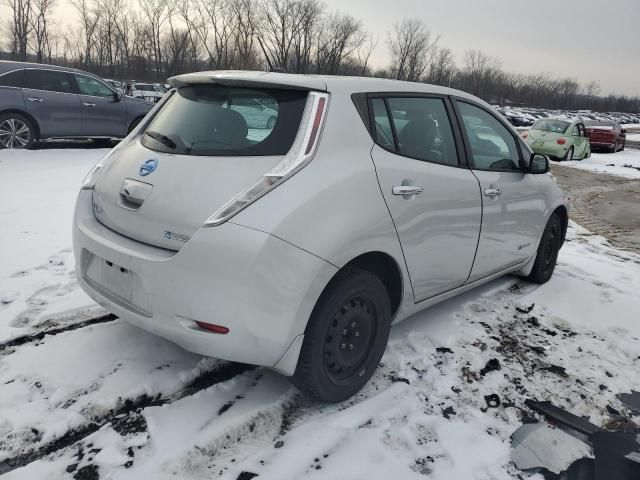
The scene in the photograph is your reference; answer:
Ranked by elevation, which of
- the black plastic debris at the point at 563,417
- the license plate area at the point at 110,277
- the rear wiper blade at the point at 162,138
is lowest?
the black plastic debris at the point at 563,417

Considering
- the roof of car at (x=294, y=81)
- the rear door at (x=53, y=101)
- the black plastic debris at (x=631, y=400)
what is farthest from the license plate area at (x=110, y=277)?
the rear door at (x=53, y=101)

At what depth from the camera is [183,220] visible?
7.57 ft

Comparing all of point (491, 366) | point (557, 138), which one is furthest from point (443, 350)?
point (557, 138)

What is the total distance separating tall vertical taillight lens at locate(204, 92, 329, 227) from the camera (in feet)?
7.32

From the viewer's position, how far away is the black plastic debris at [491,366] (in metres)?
3.17

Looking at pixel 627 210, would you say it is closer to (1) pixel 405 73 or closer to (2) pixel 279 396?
(2) pixel 279 396

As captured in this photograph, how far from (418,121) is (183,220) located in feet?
5.30

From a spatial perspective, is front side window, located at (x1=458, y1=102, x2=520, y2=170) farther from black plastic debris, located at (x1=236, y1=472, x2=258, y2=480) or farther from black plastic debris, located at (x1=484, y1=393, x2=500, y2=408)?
black plastic debris, located at (x1=236, y1=472, x2=258, y2=480)

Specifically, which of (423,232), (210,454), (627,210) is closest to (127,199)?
(210,454)

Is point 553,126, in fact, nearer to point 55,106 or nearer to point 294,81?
point 55,106

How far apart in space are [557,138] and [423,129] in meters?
15.8

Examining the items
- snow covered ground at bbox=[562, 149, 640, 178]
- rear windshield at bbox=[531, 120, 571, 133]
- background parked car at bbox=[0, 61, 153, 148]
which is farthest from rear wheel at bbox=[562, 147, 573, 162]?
background parked car at bbox=[0, 61, 153, 148]

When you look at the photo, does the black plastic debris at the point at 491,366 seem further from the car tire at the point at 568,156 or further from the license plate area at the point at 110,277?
the car tire at the point at 568,156

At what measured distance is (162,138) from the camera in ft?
9.12
